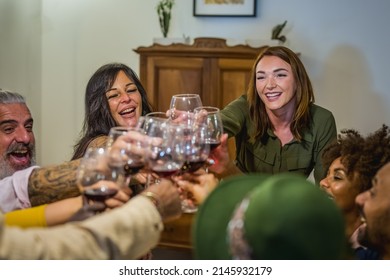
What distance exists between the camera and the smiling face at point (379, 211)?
1333 millimetres

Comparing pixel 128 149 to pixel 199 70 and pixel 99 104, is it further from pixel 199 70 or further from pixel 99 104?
pixel 199 70

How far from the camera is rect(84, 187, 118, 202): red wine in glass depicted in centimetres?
142

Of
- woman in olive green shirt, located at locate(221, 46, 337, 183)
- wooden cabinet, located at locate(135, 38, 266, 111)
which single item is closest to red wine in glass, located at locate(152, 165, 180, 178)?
woman in olive green shirt, located at locate(221, 46, 337, 183)

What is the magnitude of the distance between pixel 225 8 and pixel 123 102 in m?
2.49

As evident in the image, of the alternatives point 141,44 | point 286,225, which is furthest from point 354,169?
point 141,44

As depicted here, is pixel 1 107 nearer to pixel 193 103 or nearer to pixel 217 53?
pixel 193 103

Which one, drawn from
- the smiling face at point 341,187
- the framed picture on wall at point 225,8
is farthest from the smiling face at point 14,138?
the framed picture on wall at point 225,8

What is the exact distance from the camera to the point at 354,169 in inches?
73.0

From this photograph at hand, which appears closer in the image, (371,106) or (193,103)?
(193,103)

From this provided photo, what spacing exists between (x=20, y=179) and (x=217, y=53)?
2.66 meters

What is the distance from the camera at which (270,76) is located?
2.53m

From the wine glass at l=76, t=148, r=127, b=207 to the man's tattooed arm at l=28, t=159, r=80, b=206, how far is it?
0.40m

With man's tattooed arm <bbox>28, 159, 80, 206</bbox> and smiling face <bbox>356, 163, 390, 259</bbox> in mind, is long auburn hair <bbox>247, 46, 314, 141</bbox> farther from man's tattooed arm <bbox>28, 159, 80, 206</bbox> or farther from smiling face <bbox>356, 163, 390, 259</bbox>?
smiling face <bbox>356, 163, 390, 259</bbox>

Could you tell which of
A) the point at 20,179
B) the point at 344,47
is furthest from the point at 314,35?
the point at 20,179
